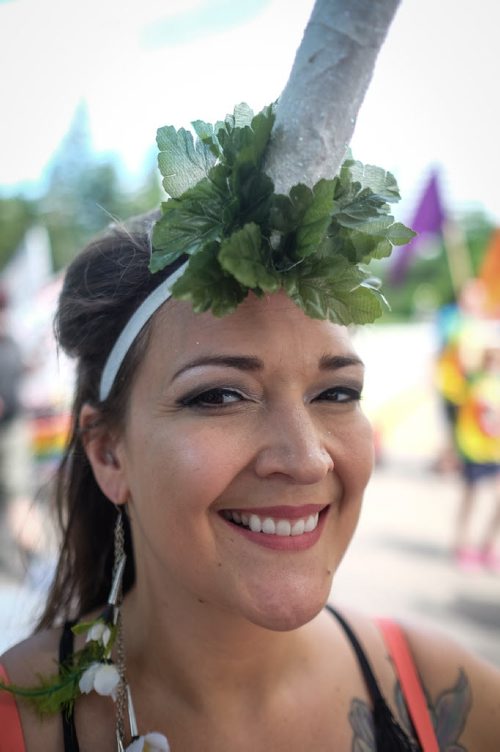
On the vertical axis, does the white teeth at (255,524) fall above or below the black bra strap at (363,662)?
above

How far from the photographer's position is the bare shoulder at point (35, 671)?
5.07ft

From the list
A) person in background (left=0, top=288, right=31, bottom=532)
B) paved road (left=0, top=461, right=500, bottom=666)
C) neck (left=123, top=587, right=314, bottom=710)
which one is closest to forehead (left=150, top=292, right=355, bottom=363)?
neck (left=123, top=587, right=314, bottom=710)

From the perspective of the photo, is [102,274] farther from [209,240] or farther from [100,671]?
[100,671]

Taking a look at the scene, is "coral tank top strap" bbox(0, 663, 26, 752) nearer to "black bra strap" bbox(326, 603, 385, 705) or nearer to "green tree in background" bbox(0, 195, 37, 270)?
"black bra strap" bbox(326, 603, 385, 705)

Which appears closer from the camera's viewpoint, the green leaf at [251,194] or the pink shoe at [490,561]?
the green leaf at [251,194]

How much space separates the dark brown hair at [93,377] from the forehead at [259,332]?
0.15 meters

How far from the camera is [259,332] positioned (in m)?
1.46

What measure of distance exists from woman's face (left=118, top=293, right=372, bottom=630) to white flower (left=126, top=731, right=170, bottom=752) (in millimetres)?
299

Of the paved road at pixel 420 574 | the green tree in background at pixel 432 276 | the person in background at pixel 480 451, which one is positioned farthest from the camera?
the green tree in background at pixel 432 276

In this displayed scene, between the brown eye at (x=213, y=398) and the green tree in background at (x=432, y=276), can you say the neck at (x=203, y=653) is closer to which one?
the brown eye at (x=213, y=398)

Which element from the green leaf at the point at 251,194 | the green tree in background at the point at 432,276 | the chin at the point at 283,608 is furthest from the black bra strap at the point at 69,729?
the green tree in background at the point at 432,276

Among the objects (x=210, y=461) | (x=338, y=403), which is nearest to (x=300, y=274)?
(x=338, y=403)

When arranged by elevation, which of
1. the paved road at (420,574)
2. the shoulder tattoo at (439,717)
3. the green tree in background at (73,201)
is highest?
the green tree in background at (73,201)

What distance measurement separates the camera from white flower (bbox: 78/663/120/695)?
1.59 metres
